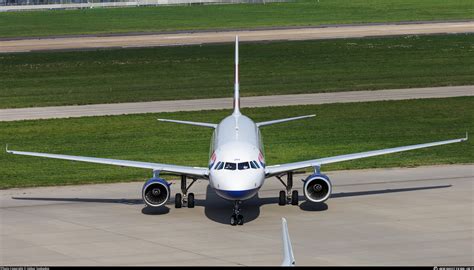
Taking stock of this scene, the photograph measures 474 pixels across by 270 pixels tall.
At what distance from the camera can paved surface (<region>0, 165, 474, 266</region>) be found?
33562 millimetres

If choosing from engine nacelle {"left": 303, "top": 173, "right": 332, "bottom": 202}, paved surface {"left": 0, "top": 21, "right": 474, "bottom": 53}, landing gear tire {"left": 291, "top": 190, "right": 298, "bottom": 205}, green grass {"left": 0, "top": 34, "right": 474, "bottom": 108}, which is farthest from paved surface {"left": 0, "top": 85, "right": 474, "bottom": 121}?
paved surface {"left": 0, "top": 21, "right": 474, "bottom": 53}

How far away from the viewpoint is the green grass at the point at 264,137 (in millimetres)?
50281

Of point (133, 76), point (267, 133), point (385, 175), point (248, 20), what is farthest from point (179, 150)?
point (248, 20)

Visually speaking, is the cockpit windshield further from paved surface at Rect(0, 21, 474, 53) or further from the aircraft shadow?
paved surface at Rect(0, 21, 474, 53)

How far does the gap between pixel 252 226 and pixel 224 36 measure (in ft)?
272

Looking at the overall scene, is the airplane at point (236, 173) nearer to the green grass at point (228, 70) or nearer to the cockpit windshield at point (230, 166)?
the cockpit windshield at point (230, 166)

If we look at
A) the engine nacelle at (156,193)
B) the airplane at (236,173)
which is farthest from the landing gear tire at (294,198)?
the engine nacelle at (156,193)

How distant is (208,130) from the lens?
6075cm

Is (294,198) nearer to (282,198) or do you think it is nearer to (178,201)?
(282,198)

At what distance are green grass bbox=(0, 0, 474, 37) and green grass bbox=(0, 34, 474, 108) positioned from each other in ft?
104

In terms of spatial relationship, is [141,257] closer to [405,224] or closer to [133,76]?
[405,224]

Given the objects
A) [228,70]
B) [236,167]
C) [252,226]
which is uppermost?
[228,70]

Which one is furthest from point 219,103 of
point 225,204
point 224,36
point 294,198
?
point 224,36

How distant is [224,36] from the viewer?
120 m
